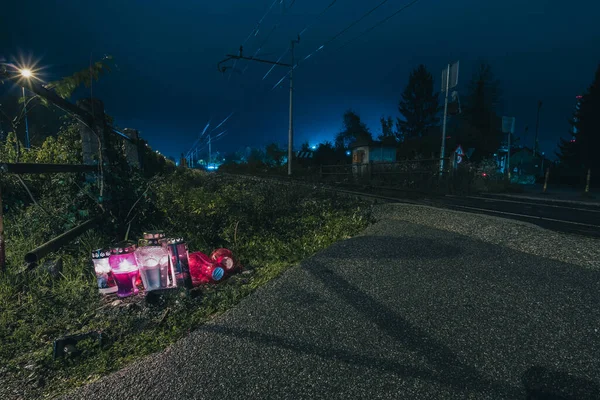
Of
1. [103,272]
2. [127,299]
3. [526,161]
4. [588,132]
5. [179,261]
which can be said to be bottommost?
[127,299]

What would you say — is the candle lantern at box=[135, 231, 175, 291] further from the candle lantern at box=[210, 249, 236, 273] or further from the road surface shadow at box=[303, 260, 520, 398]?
the road surface shadow at box=[303, 260, 520, 398]

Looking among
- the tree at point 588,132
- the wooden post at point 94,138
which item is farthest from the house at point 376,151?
the wooden post at point 94,138

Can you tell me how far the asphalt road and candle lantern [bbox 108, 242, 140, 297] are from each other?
1470 millimetres

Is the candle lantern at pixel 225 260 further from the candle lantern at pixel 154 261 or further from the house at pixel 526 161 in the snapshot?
the house at pixel 526 161

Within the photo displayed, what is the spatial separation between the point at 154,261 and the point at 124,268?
0.36 meters

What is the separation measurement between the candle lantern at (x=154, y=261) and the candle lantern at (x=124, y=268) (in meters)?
0.10

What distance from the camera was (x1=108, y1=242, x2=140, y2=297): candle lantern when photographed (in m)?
3.56

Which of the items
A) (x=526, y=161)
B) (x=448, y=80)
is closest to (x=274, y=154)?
(x=526, y=161)

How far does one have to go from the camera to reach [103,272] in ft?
11.9

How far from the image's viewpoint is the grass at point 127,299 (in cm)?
250

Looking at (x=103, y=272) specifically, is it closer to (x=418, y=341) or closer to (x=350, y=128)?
(x=418, y=341)

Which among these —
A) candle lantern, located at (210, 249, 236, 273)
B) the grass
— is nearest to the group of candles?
the grass

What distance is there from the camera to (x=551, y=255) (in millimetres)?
4051

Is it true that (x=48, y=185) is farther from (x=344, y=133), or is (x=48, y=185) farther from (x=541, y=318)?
(x=344, y=133)
